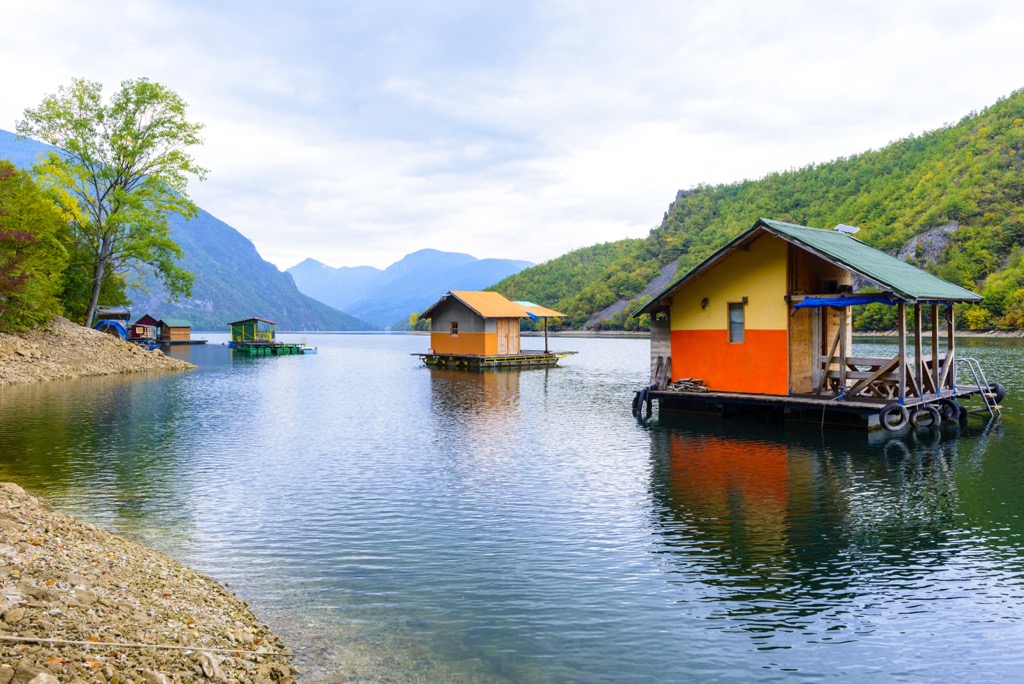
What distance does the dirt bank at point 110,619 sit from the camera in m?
6.60

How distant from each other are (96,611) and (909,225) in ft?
533

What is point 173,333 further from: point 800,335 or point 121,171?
point 800,335

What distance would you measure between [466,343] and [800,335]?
1581 inches

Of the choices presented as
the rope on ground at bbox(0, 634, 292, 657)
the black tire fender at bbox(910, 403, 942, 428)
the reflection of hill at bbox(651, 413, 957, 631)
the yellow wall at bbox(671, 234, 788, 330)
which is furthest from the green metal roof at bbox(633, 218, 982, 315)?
the rope on ground at bbox(0, 634, 292, 657)

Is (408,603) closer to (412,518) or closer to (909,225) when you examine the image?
(412,518)

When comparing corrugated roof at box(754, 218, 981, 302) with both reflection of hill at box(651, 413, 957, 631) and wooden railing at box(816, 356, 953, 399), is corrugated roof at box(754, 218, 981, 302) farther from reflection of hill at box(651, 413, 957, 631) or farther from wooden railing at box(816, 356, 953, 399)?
reflection of hill at box(651, 413, 957, 631)

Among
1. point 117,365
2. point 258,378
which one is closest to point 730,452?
point 258,378

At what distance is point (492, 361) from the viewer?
62219 millimetres

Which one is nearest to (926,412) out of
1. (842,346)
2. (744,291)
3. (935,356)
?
(935,356)

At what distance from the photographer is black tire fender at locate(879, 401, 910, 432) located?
24.5 m

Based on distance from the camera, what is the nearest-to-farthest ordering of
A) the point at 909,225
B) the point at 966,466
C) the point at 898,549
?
the point at 898,549 → the point at 966,466 → the point at 909,225

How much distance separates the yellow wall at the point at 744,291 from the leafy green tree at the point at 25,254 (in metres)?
41.8

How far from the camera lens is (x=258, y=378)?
53.4 meters

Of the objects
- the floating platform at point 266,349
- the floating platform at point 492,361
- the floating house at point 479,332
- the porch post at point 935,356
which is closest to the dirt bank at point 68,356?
the floating platform at point 492,361
